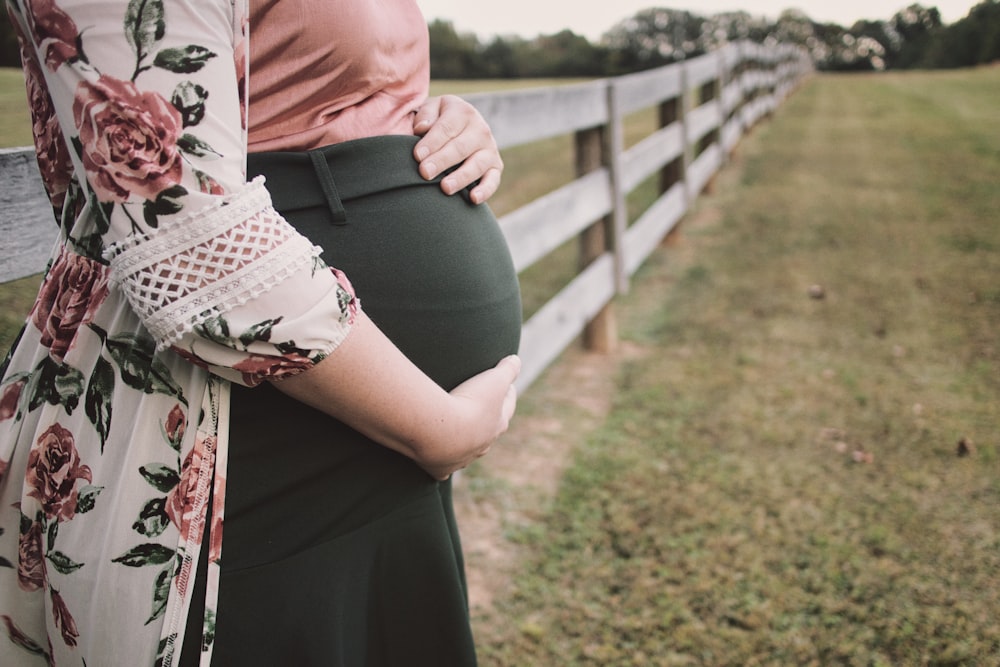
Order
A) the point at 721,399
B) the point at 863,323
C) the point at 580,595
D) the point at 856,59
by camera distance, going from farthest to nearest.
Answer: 1. the point at 856,59
2. the point at 863,323
3. the point at 721,399
4. the point at 580,595

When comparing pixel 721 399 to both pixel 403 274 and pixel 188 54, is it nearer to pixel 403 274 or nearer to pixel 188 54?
pixel 403 274

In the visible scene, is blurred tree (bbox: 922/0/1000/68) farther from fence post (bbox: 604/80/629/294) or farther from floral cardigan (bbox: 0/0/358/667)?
floral cardigan (bbox: 0/0/358/667)

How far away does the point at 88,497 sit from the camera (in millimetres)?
773

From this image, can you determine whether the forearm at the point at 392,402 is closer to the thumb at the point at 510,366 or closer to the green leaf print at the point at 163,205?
the thumb at the point at 510,366

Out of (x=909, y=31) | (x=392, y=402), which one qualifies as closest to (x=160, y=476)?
(x=392, y=402)

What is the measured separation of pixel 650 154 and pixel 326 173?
4.13 metres

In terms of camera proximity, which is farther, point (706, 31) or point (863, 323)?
point (706, 31)

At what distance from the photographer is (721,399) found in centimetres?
330

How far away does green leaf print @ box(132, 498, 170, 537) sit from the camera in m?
0.77

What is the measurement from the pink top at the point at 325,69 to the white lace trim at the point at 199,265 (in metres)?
0.20

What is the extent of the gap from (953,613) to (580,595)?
1.02 meters

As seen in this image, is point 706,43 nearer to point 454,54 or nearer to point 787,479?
point 454,54

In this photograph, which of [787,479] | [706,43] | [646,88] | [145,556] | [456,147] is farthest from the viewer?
[706,43]

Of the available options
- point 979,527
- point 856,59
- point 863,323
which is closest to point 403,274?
point 979,527
